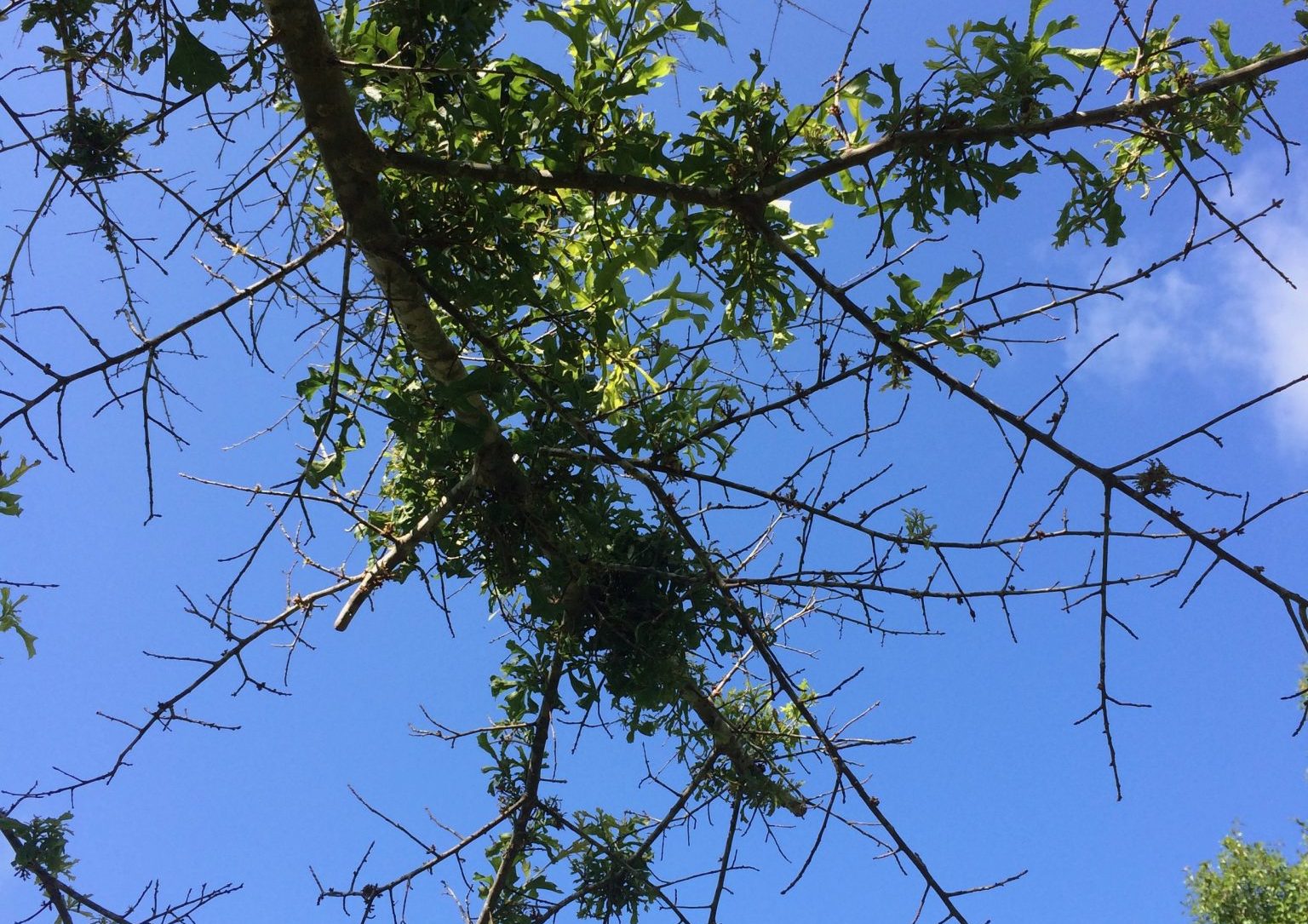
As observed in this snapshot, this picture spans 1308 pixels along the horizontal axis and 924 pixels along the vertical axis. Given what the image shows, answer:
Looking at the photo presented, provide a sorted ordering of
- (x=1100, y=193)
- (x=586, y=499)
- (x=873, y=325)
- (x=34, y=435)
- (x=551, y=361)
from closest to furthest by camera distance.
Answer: (x=34, y=435) < (x=873, y=325) < (x=1100, y=193) < (x=551, y=361) < (x=586, y=499)

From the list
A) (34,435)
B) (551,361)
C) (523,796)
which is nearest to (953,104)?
(551,361)

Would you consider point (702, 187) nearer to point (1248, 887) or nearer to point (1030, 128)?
point (1030, 128)

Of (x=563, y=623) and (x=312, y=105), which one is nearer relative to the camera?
(x=312, y=105)

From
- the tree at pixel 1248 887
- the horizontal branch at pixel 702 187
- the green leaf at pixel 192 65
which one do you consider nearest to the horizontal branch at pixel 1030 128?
the horizontal branch at pixel 702 187

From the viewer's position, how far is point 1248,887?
6.89 m

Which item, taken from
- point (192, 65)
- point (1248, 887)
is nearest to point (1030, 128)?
point (192, 65)

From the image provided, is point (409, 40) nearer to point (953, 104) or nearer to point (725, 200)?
point (725, 200)

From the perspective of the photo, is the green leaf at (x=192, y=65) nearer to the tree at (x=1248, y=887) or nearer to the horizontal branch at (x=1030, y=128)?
the horizontal branch at (x=1030, y=128)

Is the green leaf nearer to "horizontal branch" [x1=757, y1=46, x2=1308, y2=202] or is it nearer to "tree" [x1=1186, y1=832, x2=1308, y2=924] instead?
"horizontal branch" [x1=757, y1=46, x2=1308, y2=202]

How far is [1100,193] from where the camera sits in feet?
6.50

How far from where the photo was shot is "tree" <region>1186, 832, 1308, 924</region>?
21.6 feet

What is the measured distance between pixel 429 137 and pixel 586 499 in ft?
3.19

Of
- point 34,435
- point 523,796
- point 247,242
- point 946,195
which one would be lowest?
point 523,796

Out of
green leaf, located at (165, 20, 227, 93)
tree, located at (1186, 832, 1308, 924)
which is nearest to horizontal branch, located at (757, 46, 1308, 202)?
green leaf, located at (165, 20, 227, 93)
